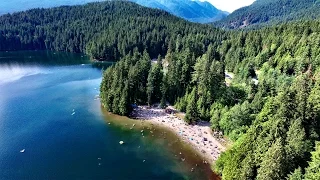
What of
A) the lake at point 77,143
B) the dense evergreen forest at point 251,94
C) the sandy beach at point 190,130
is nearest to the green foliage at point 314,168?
the dense evergreen forest at point 251,94

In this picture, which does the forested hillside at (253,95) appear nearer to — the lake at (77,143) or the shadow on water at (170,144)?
the shadow on water at (170,144)

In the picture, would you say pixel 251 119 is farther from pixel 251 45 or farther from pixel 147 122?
pixel 251 45

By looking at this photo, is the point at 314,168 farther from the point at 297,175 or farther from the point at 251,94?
the point at 251,94

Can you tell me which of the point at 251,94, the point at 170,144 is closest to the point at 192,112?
the point at 170,144

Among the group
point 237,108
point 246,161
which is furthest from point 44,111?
point 246,161

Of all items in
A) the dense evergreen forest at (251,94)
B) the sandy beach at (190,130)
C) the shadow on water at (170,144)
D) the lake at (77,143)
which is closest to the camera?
the dense evergreen forest at (251,94)

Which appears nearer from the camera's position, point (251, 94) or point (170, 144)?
point (170, 144)

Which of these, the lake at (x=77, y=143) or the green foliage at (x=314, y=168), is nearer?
the green foliage at (x=314, y=168)
